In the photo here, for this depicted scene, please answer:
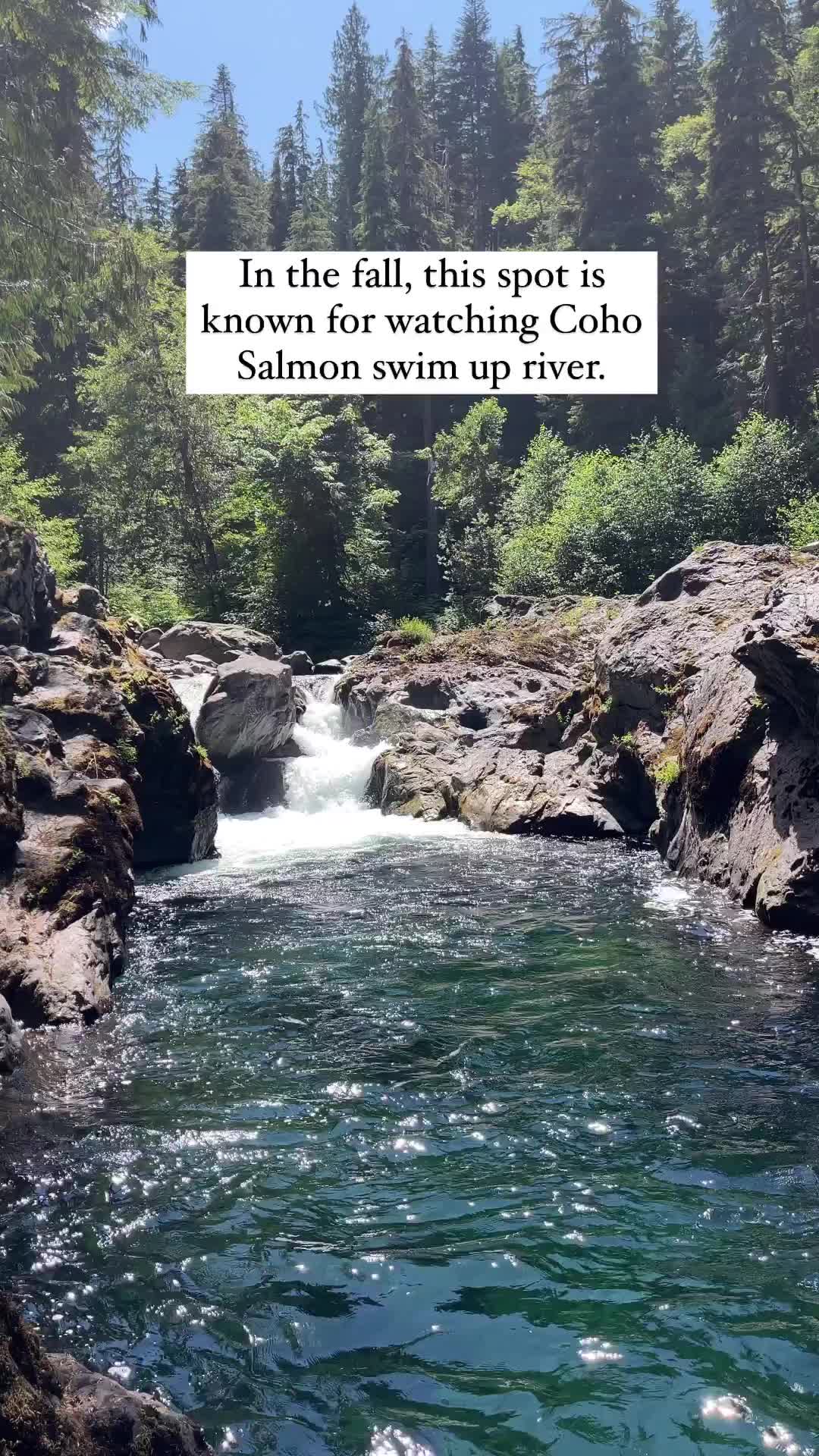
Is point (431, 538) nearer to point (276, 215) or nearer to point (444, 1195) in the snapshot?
point (276, 215)

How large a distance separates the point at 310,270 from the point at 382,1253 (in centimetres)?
1932

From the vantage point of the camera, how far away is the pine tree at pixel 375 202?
42.6m

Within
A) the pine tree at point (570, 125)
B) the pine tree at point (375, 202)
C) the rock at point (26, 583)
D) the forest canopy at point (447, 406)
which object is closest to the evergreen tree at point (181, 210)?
the forest canopy at point (447, 406)

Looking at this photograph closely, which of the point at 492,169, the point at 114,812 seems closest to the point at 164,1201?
the point at 114,812

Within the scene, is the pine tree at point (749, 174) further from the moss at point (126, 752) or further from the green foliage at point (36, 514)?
the moss at point (126, 752)

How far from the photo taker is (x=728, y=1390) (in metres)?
3.63

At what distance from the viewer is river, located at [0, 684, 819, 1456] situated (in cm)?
366

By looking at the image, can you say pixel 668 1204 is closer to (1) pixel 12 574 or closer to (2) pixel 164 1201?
(2) pixel 164 1201

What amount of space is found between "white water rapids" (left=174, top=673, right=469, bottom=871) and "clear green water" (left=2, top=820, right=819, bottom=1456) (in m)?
5.97

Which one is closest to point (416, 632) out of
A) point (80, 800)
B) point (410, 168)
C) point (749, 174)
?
point (80, 800)

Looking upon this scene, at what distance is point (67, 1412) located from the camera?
2594 mm

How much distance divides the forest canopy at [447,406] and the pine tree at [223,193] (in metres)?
0.19

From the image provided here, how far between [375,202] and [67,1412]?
46004mm

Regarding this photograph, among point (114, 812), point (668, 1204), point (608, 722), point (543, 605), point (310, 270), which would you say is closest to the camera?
point (668, 1204)
